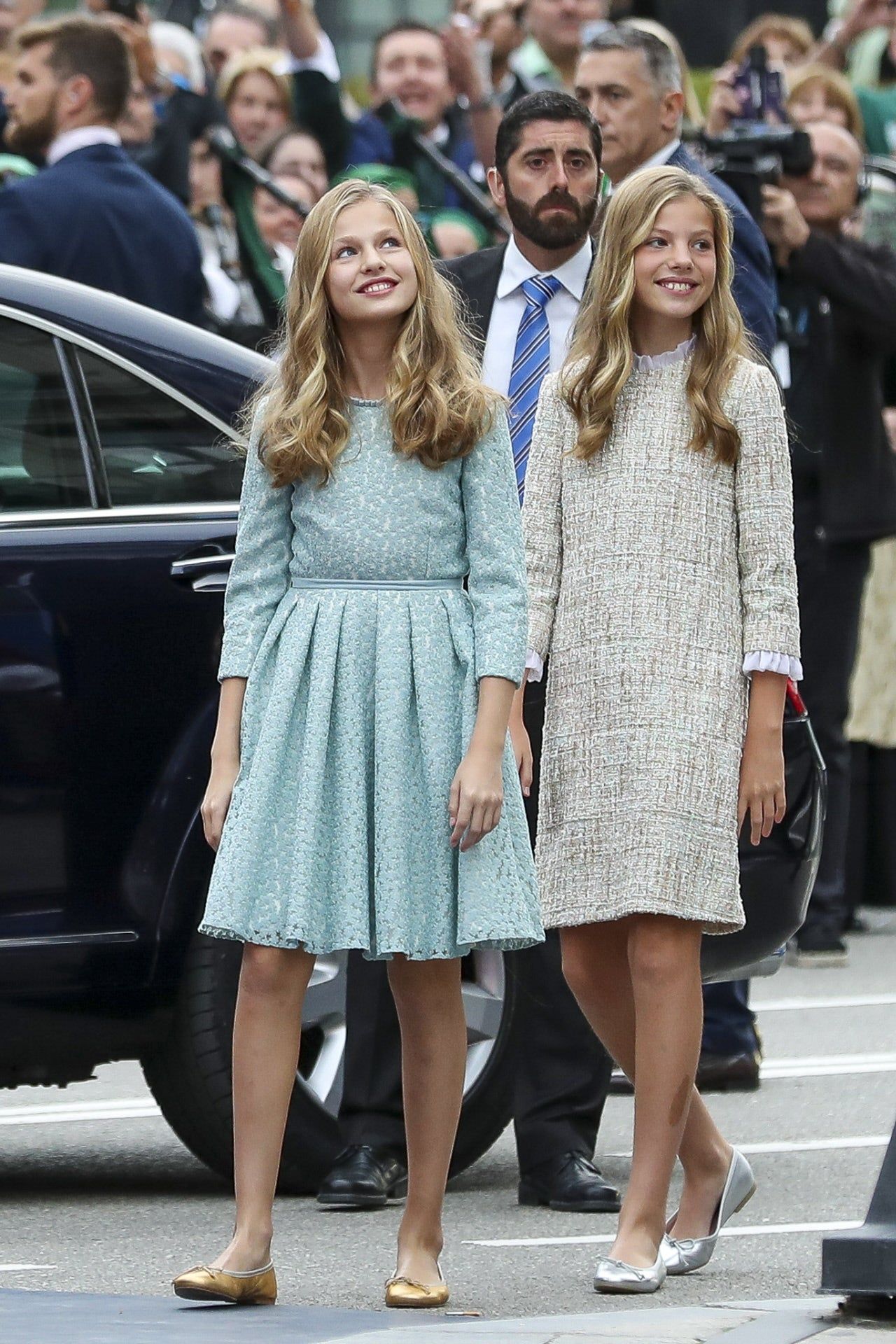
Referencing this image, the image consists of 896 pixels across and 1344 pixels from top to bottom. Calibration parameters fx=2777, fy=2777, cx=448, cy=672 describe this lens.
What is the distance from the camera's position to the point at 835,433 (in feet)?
30.1

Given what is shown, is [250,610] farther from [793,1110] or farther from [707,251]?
[793,1110]

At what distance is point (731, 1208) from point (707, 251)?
167 cm

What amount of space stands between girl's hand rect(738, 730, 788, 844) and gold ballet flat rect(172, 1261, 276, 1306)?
1097 mm

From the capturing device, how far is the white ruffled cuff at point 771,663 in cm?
459

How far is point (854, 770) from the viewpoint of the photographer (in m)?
10.5

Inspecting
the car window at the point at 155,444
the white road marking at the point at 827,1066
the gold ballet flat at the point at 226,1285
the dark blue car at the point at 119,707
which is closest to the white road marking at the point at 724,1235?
the dark blue car at the point at 119,707

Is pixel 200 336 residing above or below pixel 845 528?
above

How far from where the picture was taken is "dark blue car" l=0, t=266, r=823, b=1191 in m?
5.25

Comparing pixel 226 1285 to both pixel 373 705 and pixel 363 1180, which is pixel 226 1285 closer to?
pixel 373 705

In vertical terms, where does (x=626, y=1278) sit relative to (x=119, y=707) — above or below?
below

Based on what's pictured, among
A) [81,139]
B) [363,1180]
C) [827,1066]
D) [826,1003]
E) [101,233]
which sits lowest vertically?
[826,1003]

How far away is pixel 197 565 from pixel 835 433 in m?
4.21

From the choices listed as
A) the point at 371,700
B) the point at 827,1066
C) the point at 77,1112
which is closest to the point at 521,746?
the point at 371,700

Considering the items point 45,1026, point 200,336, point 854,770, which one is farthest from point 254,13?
point 45,1026
